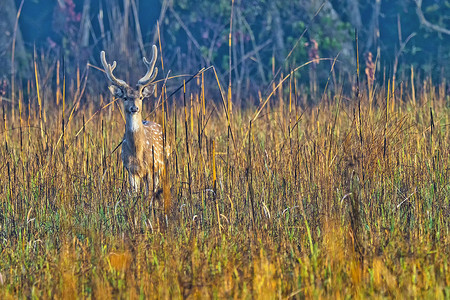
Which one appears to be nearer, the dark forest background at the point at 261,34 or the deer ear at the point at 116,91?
the deer ear at the point at 116,91

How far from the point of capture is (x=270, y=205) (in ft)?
13.7

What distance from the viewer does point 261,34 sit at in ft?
38.8

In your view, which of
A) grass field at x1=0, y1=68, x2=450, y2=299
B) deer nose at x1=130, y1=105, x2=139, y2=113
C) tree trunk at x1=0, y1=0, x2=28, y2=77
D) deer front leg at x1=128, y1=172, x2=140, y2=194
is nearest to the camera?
grass field at x1=0, y1=68, x2=450, y2=299

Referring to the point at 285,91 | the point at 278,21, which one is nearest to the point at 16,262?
the point at 285,91

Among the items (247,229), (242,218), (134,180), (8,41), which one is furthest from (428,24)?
(247,229)

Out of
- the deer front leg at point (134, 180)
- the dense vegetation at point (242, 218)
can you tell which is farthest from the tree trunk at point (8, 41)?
the deer front leg at point (134, 180)

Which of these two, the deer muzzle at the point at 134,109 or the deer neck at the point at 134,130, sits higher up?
the deer muzzle at the point at 134,109

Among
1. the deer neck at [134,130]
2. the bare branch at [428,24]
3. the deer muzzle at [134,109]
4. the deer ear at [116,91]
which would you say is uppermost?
the bare branch at [428,24]

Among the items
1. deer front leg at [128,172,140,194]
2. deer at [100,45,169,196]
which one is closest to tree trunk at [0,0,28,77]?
deer at [100,45,169,196]

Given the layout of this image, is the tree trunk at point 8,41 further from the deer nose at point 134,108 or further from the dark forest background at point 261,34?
the deer nose at point 134,108

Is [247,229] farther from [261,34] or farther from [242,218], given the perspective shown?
[261,34]

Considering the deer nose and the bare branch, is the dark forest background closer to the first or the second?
the bare branch

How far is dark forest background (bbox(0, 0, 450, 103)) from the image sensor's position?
36.6 ft

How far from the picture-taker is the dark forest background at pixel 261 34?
11164mm
